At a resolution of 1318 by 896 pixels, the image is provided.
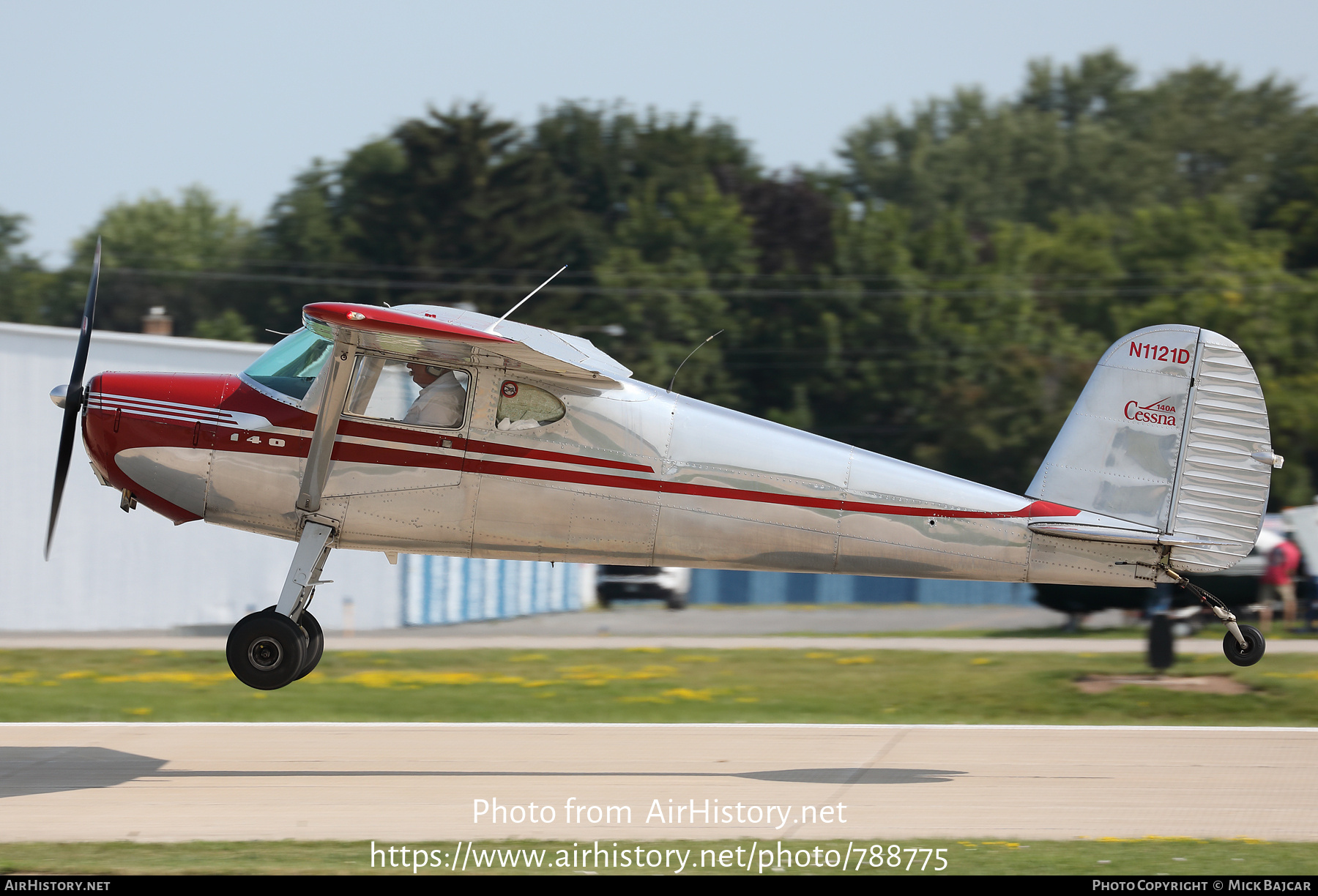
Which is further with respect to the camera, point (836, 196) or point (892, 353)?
point (836, 196)

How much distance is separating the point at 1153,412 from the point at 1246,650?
199cm

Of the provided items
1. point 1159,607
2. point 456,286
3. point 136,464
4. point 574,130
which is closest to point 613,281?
point 456,286

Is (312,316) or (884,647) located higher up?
(312,316)

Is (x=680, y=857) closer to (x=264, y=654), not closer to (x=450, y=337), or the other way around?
(x=264, y=654)

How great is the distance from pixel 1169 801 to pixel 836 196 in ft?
199

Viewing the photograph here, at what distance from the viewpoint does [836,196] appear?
69.2 m

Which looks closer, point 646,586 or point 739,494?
point 739,494

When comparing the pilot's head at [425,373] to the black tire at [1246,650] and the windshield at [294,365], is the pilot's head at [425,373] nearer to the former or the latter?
the windshield at [294,365]

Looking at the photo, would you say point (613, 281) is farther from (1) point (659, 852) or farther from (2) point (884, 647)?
(1) point (659, 852)

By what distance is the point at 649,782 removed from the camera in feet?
36.8

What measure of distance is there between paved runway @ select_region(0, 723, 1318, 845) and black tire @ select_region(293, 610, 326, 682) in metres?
1.01

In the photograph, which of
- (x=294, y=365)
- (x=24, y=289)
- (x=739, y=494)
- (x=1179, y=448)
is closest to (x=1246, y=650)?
(x=1179, y=448)

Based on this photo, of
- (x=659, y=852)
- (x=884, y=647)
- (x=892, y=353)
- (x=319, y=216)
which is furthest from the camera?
(x=319, y=216)

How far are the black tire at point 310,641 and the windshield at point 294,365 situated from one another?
72.1 inches
